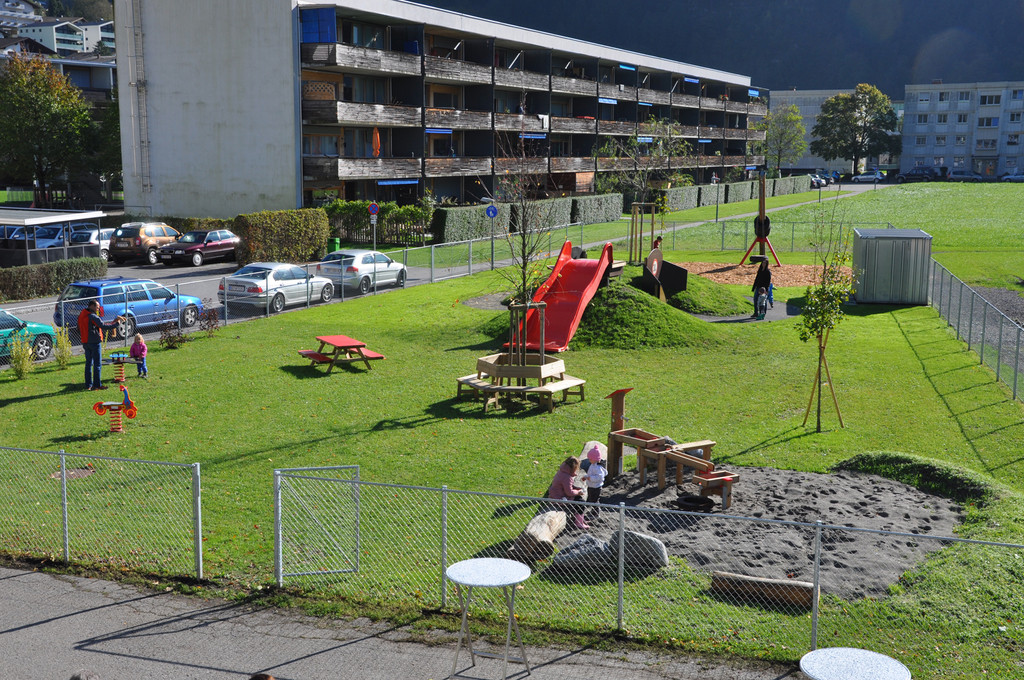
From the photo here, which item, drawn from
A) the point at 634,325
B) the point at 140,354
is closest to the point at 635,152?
the point at 634,325

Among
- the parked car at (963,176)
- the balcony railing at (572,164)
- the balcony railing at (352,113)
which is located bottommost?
the balcony railing at (572,164)

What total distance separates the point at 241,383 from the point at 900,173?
132489mm

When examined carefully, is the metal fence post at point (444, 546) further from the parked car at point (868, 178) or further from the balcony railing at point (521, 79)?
the parked car at point (868, 178)

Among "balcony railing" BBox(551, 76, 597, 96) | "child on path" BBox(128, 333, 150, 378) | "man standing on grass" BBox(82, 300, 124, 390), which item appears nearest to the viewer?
"man standing on grass" BBox(82, 300, 124, 390)

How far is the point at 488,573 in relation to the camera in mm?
8469

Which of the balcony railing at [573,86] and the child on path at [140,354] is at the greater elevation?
the balcony railing at [573,86]

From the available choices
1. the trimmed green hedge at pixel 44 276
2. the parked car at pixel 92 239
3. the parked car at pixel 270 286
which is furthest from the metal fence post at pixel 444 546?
the parked car at pixel 92 239

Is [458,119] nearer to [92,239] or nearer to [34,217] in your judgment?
[92,239]

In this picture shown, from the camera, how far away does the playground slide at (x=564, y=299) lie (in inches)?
958

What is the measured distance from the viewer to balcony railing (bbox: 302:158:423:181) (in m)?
47.4

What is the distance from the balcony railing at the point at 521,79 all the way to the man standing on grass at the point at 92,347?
44.0 m

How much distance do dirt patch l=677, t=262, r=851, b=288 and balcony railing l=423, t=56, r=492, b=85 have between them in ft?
66.0

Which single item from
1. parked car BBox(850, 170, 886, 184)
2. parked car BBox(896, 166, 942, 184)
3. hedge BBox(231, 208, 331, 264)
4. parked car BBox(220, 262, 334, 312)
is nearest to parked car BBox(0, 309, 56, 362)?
parked car BBox(220, 262, 334, 312)

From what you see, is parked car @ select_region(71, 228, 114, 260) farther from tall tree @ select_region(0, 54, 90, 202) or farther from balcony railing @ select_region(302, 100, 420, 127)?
tall tree @ select_region(0, 54, 90, 202)
